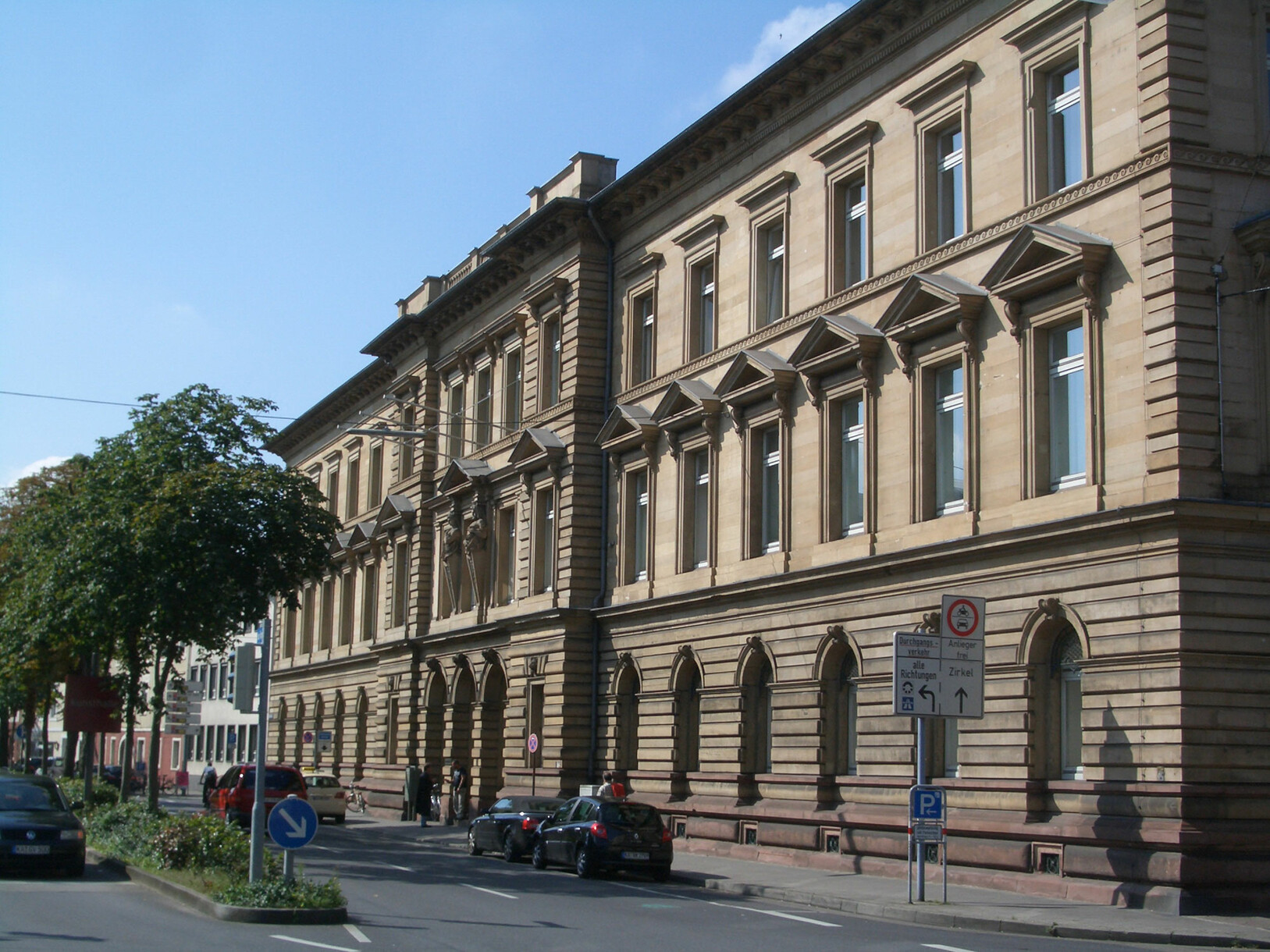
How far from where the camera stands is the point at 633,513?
38.6 metres

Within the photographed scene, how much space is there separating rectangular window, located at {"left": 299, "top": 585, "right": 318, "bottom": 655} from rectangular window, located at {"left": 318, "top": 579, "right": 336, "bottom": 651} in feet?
3.85

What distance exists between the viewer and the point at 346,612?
62844 millimetres

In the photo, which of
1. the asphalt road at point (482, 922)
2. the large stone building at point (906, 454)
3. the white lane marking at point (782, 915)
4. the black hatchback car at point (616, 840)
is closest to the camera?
the asphalt road at point (482, 922)

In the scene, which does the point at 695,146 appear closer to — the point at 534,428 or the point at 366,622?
the point at 534,428

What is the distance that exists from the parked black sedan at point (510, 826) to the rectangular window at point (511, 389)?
49.0 feet

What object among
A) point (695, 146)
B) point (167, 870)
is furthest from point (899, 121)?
point (167, 870)

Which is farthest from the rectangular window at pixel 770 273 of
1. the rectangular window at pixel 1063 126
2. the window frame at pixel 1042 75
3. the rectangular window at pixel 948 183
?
the rectangular window at pixel 1063 126

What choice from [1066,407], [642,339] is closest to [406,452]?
[642,339]

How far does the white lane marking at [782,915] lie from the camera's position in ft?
64.4

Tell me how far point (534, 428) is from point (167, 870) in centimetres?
2192

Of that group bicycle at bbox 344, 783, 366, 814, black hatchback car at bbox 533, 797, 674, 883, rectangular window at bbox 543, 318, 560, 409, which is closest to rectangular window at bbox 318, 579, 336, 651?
bicycle at bbox 344, 783, 366, 814

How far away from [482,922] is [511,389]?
29.2 m

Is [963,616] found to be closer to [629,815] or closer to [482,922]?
[629,815]

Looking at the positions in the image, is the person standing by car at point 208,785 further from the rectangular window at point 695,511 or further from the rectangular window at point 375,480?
the rectangular window at point 695,511
